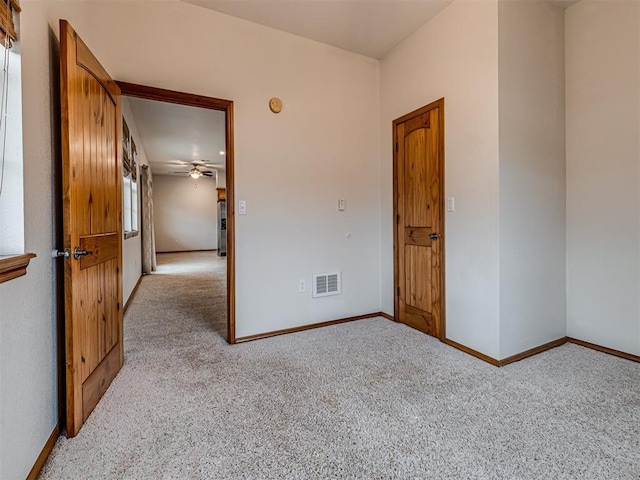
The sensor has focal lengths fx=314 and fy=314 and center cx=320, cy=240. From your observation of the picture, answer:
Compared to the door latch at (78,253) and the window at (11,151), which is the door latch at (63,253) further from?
the window at (11,151)

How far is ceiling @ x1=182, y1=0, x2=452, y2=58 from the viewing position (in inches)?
99.2

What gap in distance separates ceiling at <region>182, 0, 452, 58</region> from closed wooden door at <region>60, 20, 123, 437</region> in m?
1.27

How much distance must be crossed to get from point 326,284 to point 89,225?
2.05 meters

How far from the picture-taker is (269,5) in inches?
99.7

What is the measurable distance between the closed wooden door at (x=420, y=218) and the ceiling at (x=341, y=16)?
29.9 inches

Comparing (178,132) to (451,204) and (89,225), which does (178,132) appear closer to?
(89,225)

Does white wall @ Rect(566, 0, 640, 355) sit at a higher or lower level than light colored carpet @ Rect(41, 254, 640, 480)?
higher

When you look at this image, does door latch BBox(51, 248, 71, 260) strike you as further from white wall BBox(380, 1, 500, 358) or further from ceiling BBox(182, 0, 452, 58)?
white wall BBox(380, 1, 500, 358)

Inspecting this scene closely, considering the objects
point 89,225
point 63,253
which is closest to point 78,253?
point 63,253

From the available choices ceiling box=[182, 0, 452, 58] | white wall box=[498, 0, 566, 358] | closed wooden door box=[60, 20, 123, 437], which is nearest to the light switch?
white wall box=[498, 0, 566, 358]

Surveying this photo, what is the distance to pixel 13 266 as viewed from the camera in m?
1.11

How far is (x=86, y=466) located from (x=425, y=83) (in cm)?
345

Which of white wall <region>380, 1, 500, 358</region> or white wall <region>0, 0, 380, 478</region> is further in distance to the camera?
white wall <region>380, 1, 500, 358</region>

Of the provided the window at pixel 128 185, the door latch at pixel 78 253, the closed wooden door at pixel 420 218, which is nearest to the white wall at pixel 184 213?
the window at pixel 128 185
